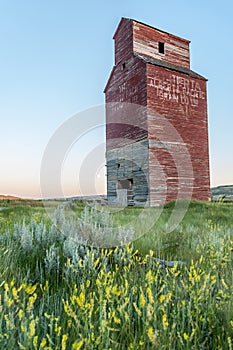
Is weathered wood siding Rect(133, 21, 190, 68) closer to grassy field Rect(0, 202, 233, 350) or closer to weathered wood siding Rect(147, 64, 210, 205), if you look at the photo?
weathered wood siding Rect(147, 64, 210, 205)

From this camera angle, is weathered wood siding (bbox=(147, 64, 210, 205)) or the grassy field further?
weathered wood siding (bbox=(147, 64, 210, 205))

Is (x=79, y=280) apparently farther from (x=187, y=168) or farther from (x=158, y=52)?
(x=158, y=52)

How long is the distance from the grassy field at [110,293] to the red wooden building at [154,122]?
39.4 ft

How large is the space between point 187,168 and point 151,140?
356cm

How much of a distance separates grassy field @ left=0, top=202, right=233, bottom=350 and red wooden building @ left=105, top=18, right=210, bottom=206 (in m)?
12.0

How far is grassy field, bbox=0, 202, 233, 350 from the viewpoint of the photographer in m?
1.62

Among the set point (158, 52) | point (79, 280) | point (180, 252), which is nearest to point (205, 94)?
point (158, 52)

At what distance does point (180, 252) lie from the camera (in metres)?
3.97

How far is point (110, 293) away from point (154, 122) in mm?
16181

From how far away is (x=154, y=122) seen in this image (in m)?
17.6

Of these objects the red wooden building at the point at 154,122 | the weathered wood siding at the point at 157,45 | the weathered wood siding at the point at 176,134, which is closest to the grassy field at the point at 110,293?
the weathered wood siding at the point at 176,134

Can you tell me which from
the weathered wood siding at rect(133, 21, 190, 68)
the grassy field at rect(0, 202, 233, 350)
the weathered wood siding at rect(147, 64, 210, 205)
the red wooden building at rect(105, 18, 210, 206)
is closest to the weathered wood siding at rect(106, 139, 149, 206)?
the red wooden building at rect(105, 18, 210, 206)

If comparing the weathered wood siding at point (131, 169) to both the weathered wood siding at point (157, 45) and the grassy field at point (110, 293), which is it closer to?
the weathered wood siding at point (157, 45)

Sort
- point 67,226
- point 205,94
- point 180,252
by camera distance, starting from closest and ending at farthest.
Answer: point 180,252 < point 67,226 < point 205,94
